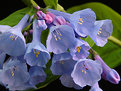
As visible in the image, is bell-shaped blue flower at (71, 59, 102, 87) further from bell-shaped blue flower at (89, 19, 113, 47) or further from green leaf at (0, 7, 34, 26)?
green leaf at (0, 7, 34, 26)

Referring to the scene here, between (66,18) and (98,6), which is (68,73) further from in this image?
(98,6)

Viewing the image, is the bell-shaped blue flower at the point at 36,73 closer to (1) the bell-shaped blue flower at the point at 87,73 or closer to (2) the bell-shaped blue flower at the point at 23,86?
(2) the bell-shaped blue flower at the point at 23,86

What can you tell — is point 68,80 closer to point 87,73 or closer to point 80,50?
point 87,73

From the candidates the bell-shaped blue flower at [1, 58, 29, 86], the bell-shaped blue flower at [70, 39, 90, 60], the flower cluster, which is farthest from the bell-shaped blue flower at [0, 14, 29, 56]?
the bell-shaped blue flower at [70, 39, 90, 60]

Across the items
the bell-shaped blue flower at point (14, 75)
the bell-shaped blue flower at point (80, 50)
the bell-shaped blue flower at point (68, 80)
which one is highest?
the bell-shaped blue flower at point (80, 50)

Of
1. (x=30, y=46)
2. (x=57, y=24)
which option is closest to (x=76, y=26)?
(x=57, y=24)

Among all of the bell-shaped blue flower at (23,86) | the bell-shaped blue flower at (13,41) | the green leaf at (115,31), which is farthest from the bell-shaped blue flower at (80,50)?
the green leaf at (115,31)
